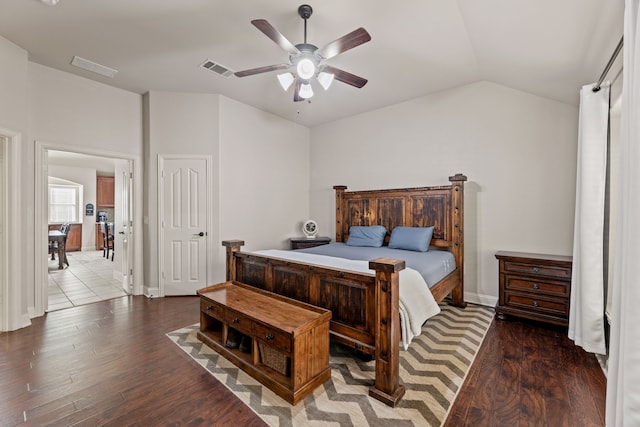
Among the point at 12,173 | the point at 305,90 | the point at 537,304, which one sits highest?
the point at 305,90

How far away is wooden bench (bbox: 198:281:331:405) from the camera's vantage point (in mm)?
1891

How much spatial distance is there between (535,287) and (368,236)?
6.72 feet

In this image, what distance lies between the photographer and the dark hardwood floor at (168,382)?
1751 mm

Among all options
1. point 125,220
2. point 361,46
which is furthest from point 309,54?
point 125,220

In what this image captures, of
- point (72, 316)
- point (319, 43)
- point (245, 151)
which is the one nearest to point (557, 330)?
point (319, 43)

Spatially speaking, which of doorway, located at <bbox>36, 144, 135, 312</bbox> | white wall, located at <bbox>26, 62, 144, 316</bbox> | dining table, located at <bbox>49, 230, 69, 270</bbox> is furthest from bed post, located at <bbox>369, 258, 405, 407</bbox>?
dining table, located at <bbox>49, 230, 69, 270</bbox>

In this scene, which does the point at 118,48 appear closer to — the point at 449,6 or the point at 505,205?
the point at 449,6

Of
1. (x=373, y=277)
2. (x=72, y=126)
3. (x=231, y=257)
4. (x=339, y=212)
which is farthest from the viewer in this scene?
(x=339, y=212)

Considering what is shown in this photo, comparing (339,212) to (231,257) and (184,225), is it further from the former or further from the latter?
(184,225)

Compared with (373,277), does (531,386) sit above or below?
below

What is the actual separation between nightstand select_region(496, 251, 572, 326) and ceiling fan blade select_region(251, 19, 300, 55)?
3.09m

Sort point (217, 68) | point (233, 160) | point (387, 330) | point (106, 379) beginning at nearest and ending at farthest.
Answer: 1. point (387, 330)
2. point (106, 379)
3. point (217, 68)
4. point (233, 160)

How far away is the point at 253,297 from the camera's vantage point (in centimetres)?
260

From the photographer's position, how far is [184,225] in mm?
4309
